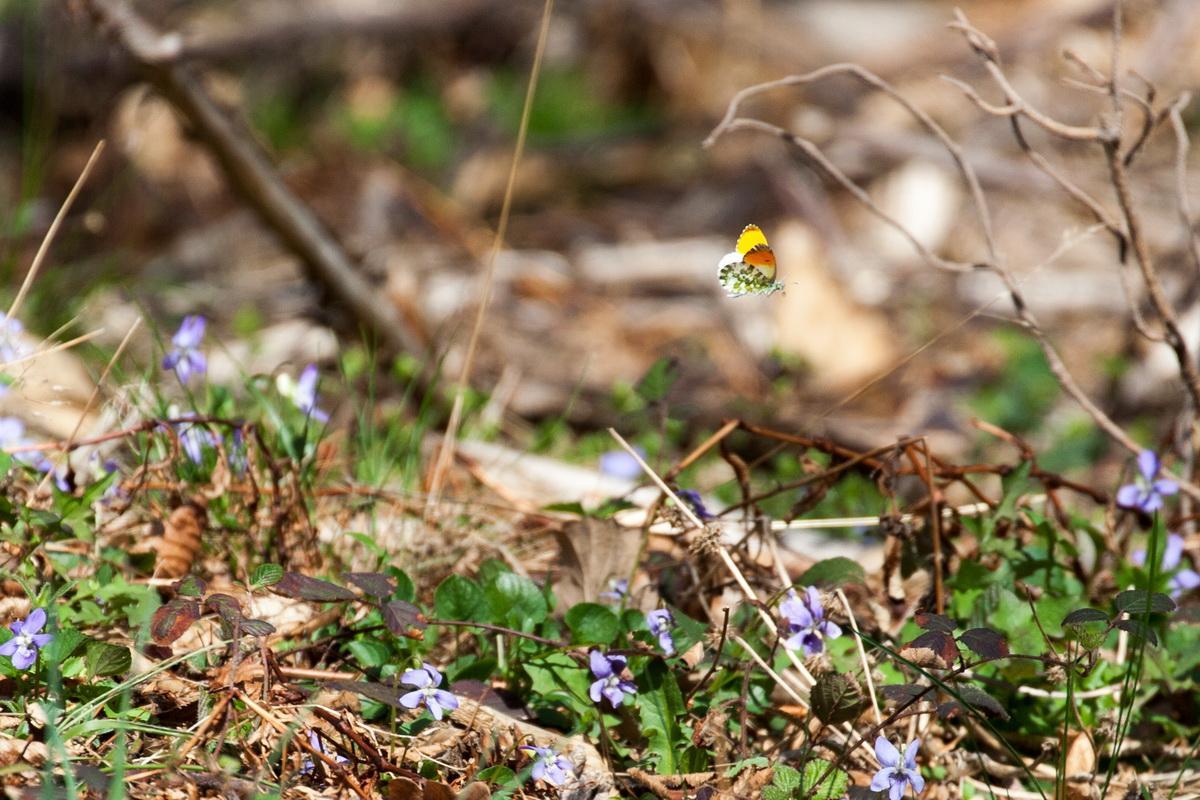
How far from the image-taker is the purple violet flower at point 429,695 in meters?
1.83

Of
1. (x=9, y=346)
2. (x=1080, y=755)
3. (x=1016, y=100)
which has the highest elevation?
(x=1016, y=100)

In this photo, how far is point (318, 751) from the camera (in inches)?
71.0

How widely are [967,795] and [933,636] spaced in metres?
0.43

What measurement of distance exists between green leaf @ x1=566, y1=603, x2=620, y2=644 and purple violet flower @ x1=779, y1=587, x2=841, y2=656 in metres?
0.30

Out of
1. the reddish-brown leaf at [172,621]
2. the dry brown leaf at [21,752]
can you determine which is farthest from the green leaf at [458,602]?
the dry brown leaf at [21,752]

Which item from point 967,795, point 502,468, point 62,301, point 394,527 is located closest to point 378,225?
point 62,301

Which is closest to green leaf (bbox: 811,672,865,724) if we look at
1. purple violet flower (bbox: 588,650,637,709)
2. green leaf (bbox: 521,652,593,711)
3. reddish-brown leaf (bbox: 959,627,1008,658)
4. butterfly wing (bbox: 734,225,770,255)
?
reddish-brown leaf (bbox: 959,627,1008,658)

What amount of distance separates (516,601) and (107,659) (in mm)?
681

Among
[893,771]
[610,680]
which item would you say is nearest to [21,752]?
[610,680]

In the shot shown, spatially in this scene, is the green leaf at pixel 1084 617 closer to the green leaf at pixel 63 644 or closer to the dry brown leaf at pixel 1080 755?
the dry brown leaf at pixel 1080 755

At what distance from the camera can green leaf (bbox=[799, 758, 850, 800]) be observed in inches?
72.3

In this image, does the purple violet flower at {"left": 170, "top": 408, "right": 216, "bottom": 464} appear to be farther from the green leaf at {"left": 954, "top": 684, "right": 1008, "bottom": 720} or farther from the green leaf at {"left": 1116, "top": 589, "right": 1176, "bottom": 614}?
the green leaf at {"left": 1116, "top": 589, "right": 1176, "bottom": 614}

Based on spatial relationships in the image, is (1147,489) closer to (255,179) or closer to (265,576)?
(265,576)

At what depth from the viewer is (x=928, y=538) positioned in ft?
7.59
